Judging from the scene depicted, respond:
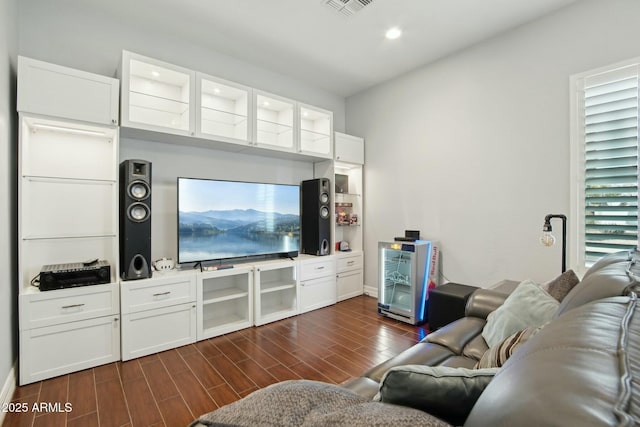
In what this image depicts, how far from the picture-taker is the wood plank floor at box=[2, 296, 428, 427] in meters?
1.78

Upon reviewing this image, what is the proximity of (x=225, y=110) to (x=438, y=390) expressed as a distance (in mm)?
3285

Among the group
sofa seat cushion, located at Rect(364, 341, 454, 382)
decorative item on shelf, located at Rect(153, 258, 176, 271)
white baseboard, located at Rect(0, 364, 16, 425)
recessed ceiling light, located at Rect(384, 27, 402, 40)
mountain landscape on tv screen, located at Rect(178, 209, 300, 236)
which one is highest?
recessed ceiling light, located at Rect(384, 27, 402, 40)

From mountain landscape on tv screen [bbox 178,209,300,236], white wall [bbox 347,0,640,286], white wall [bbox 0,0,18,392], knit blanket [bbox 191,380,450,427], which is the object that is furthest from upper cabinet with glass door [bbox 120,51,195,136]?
knit blanket [bbox 191,380,450,427]

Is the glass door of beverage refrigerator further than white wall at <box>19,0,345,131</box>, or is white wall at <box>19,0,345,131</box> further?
the glass door of beverage refrigerator

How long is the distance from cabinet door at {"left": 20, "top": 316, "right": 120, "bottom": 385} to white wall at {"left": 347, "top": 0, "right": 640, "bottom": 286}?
10.3ft

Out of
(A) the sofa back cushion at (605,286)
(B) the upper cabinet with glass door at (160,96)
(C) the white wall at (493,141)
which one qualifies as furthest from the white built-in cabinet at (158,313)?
(A) the sofa back cushion at (605,286)

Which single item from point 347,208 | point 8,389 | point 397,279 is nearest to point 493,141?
point 397,279

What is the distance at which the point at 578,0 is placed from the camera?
96.7 inches

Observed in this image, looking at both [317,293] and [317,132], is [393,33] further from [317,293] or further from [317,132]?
[317,293]

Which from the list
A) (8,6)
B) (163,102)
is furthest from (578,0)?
(8,6)

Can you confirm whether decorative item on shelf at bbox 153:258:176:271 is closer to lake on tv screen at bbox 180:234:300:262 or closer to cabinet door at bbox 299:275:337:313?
lake on tv screen at bbox 180:234:300:262

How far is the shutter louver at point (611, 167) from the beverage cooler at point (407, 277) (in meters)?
1.33

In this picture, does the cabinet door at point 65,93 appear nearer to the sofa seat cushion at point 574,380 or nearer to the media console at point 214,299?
the media console at point 214,299

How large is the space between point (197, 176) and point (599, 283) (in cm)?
323
